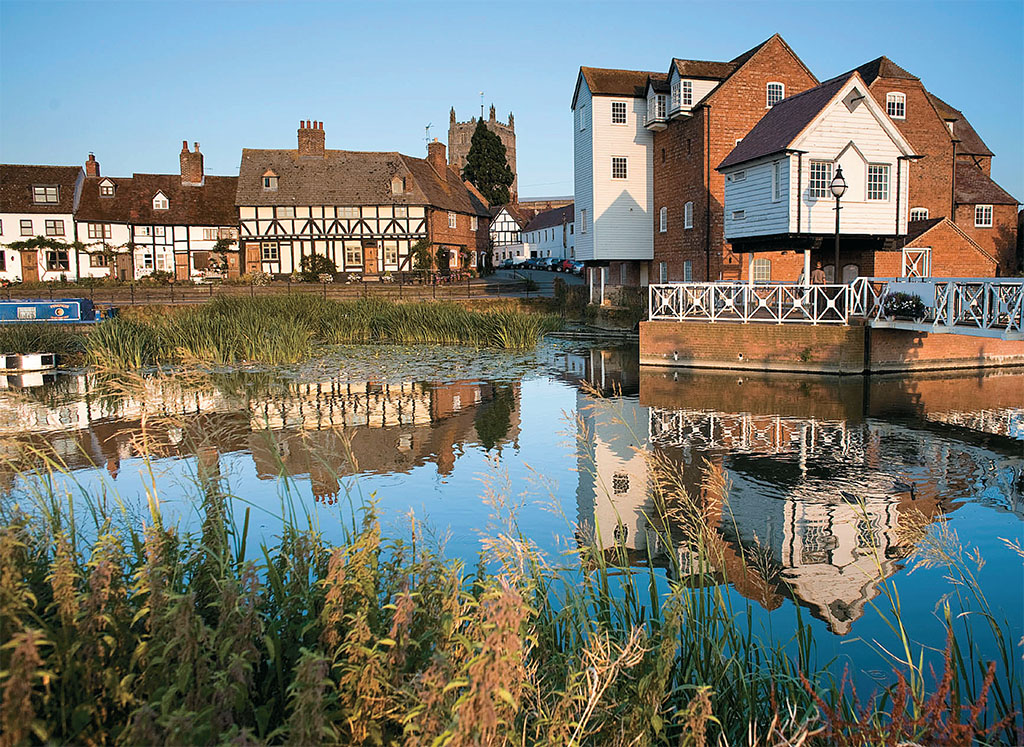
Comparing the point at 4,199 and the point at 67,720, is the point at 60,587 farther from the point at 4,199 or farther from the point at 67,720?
the point at 4,199

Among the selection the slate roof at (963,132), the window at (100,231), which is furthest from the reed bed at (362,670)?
the window at (100,231)

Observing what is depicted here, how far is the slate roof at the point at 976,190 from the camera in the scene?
3638cm

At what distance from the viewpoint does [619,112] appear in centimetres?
3628

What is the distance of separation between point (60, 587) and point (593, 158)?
3450 cm

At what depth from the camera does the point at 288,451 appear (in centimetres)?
1266

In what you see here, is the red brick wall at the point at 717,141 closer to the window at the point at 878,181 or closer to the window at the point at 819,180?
the window at the point at 819,180

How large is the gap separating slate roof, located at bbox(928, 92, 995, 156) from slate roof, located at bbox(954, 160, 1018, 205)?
1861 mm

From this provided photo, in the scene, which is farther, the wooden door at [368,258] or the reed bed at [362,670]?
the wooden door at [368,258]

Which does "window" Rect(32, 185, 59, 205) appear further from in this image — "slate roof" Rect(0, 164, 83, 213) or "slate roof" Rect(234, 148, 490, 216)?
"slate roof" Rect(234, 148, 490, 216)

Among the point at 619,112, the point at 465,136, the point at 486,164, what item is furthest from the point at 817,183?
the point at 465,136

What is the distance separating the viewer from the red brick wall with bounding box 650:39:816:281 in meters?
32.5

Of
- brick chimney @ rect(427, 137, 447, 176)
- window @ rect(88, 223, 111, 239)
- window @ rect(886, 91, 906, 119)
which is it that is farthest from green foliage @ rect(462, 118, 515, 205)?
window @ rect(886, 91, 906, 119)

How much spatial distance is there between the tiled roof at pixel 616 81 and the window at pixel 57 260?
3800 centimetres

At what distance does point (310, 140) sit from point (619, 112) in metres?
27.8
